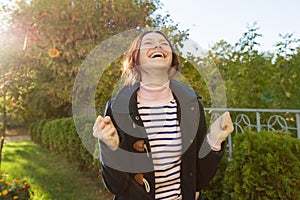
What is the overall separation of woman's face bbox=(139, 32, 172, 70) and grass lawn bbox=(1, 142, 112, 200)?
11.7 ft

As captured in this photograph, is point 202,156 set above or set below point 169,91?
below

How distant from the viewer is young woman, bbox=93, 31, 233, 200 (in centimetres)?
136

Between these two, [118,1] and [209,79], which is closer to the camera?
[209,79]

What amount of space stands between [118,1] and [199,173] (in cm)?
645

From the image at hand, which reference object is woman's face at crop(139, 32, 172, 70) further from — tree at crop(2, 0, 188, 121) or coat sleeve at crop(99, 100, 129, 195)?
tree at crop(2, 0, 188, 121)

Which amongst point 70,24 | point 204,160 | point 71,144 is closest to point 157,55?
point 204,160

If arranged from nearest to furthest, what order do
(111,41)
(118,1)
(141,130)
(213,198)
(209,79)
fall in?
(141,130) < (209,79) < (213,198) < (111,41) < (118,1)

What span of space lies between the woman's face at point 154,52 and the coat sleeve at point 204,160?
0.34 m

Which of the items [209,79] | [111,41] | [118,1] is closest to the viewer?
[209,79]

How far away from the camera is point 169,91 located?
59.1 inches

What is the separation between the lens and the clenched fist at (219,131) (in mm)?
1317

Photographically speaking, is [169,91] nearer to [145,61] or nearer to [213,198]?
[145,61]

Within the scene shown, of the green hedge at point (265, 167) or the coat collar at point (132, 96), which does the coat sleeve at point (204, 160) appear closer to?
the coat collar at point (132, 96)

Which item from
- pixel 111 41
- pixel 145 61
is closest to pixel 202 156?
pixel 145 61
